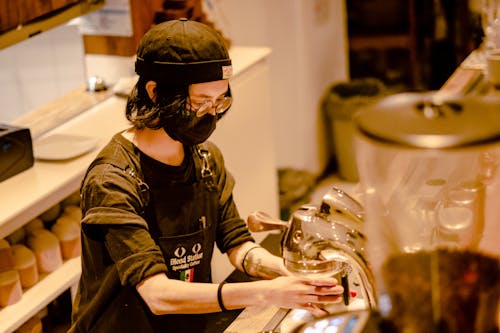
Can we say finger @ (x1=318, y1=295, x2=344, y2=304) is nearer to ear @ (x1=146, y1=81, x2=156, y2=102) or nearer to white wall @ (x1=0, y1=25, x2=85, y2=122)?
ear @ (x1=146, y1=81, x2=156, y2=102)

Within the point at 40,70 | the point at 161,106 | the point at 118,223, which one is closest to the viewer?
the point at 118,223

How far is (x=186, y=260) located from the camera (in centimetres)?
217

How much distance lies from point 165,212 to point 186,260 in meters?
0.14

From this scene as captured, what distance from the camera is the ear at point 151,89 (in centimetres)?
207

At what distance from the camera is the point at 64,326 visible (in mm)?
3258

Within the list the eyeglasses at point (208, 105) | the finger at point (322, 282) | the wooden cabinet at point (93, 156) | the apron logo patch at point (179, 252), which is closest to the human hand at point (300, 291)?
the finger at point (322, 282)

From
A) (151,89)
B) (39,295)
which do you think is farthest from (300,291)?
(39,295)

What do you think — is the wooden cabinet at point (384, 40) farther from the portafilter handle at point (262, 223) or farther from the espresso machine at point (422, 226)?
the espresso machine at point (422, 226)

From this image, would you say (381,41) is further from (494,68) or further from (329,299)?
(329,299)

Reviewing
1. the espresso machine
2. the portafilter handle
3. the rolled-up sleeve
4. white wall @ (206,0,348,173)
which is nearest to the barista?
the rolled-up sleeve

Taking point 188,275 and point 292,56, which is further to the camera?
point 292,56

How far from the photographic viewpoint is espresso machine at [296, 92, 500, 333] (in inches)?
42.5

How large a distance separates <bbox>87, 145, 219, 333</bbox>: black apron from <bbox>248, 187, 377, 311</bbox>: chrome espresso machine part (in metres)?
0.36

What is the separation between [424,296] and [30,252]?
82.5 inches
